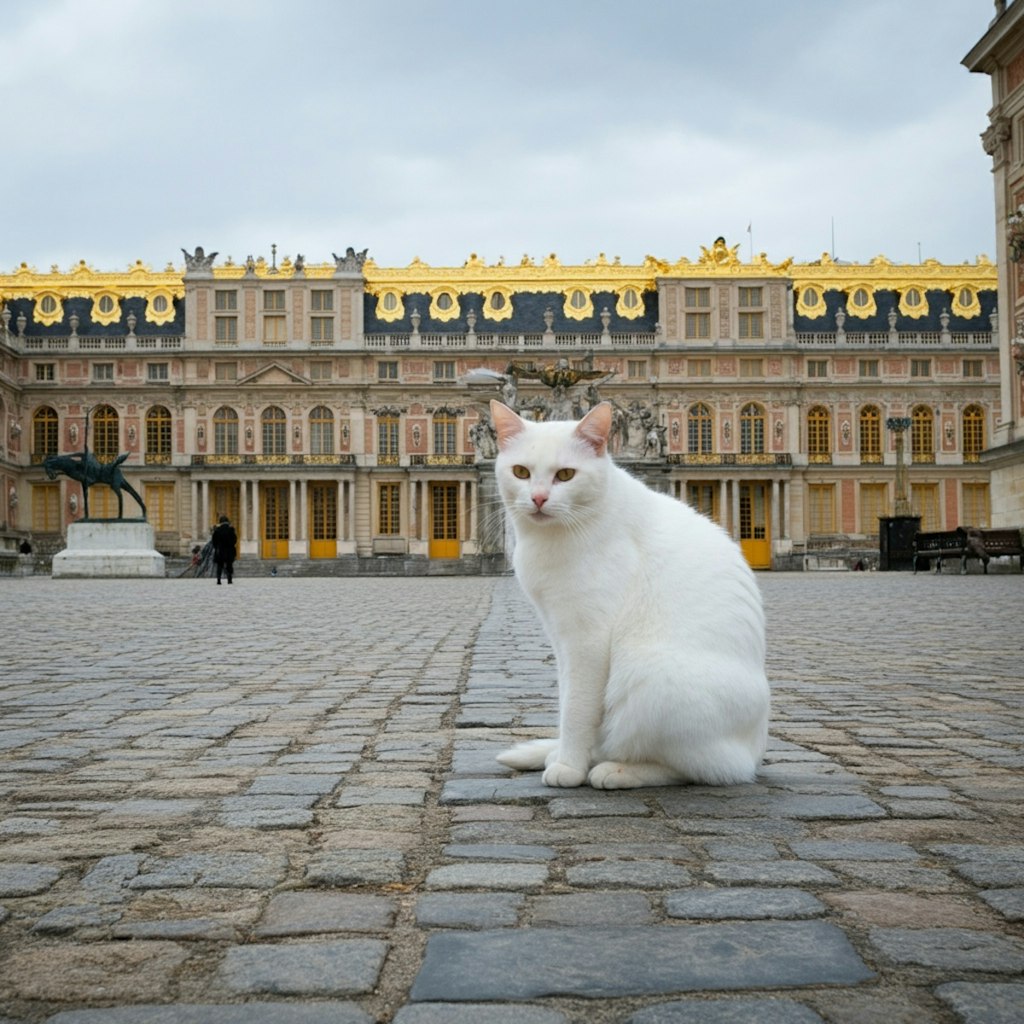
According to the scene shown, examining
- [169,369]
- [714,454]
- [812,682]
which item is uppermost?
[169,369]

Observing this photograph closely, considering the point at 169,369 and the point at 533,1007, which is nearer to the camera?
the point at 533,1007

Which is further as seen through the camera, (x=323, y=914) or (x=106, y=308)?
(x=106, y=308)

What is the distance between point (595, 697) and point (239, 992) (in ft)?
5.24

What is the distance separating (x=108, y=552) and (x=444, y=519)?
26.2 meters

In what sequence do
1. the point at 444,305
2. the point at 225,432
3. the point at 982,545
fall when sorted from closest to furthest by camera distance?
1. the point at 982,545
2. the point at 225,432
3. the point at 444,305

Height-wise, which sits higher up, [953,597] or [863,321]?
[863,321]

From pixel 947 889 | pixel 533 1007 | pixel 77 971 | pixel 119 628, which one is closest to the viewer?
pixel 533 1007

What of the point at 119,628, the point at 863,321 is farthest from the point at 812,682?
the point at 863,321

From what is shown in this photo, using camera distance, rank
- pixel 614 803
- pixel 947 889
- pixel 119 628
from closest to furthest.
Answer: pixel 947 889, pixel 614 803, pixel 119 628

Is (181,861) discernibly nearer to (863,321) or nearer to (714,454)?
(714,454)

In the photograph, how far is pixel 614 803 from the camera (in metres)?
3.24

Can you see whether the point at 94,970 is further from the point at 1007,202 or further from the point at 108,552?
the point at 108,552

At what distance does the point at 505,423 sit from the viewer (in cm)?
345

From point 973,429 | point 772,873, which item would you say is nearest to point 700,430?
point 973,429
